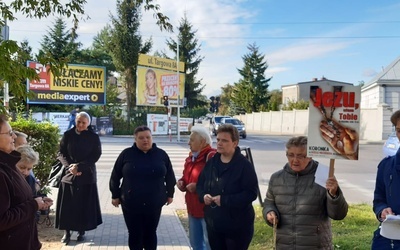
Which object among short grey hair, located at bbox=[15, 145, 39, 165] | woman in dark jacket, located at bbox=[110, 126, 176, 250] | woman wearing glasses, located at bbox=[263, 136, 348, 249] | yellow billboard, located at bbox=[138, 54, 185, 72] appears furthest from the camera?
yellow billboard, located at bbox=[138, 54, 185, 72]

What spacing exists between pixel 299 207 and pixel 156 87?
32230 millimetres

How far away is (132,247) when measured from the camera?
16.5 ft

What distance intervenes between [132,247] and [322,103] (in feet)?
10.4

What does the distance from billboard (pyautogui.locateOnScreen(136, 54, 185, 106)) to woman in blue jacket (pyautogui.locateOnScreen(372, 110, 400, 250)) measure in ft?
102

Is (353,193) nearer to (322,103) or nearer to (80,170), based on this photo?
(80,170)

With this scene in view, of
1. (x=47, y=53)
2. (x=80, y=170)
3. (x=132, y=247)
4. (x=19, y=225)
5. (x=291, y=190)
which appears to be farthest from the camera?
(x=80, y=170)

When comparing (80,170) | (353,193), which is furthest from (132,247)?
(353,193)

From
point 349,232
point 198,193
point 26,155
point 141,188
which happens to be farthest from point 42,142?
point 349,232

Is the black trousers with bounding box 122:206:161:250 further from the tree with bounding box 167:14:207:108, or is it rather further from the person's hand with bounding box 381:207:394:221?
the tree with bounding box 167:14:207:108

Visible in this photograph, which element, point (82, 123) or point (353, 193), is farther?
point (353, 193)

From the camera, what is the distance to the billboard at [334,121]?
296 centimetres

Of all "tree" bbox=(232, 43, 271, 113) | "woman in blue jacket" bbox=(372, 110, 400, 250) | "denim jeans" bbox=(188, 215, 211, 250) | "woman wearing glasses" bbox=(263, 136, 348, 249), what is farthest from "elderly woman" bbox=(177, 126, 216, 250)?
"tree" bbox=(232, 43, 271, 113)

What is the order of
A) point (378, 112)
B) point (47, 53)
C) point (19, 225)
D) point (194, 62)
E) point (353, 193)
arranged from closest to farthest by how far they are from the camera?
1. point (19, 225)
2. point (47, 53)
3. point (353, 193)
4. point (378, 112)
5. point (194, 62)

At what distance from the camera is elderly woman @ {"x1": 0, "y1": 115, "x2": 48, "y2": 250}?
2.84m
